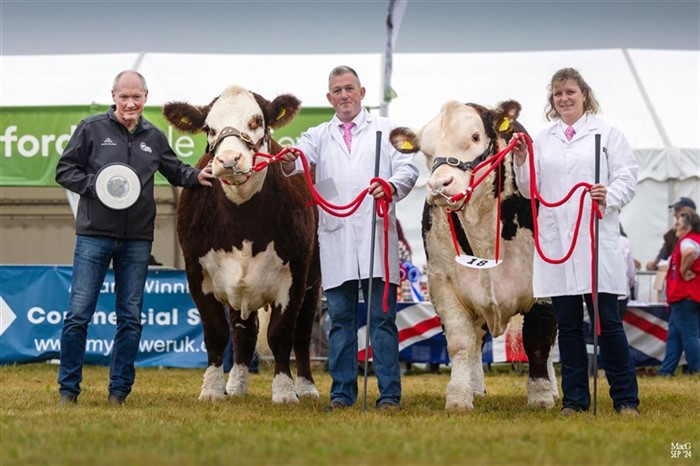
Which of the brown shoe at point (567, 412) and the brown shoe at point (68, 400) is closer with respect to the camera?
the brown shoe at point (567, 412)

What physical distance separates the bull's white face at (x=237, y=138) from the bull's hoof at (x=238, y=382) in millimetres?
1752

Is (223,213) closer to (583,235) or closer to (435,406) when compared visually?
(435,406)

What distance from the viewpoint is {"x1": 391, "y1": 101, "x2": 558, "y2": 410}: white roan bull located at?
7.20 metres

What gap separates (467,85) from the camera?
16.8 m

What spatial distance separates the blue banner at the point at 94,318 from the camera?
1272 cm

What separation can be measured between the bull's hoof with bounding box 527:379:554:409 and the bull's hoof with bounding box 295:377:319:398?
1.91m

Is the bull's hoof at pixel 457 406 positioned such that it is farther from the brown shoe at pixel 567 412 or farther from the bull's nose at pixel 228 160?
the bull's nose at pixel 228 160

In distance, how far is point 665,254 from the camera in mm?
13805

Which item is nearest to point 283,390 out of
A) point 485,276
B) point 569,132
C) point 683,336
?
point 485,276

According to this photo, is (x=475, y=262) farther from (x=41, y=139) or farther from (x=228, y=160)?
(x=41, y=139)

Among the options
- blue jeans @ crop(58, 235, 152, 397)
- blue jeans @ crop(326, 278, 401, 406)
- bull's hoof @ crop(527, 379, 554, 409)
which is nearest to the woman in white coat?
bull's hoof @ crop(527, 379, 554, 409)

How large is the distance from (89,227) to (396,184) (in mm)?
2077

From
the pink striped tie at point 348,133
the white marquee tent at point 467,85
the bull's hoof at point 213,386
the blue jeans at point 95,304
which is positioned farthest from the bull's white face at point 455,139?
the white marquee tent at point 467,85

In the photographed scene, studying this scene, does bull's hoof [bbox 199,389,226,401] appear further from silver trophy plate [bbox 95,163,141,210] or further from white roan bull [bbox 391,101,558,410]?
white roan bull [bbox 391,101,558,410]
